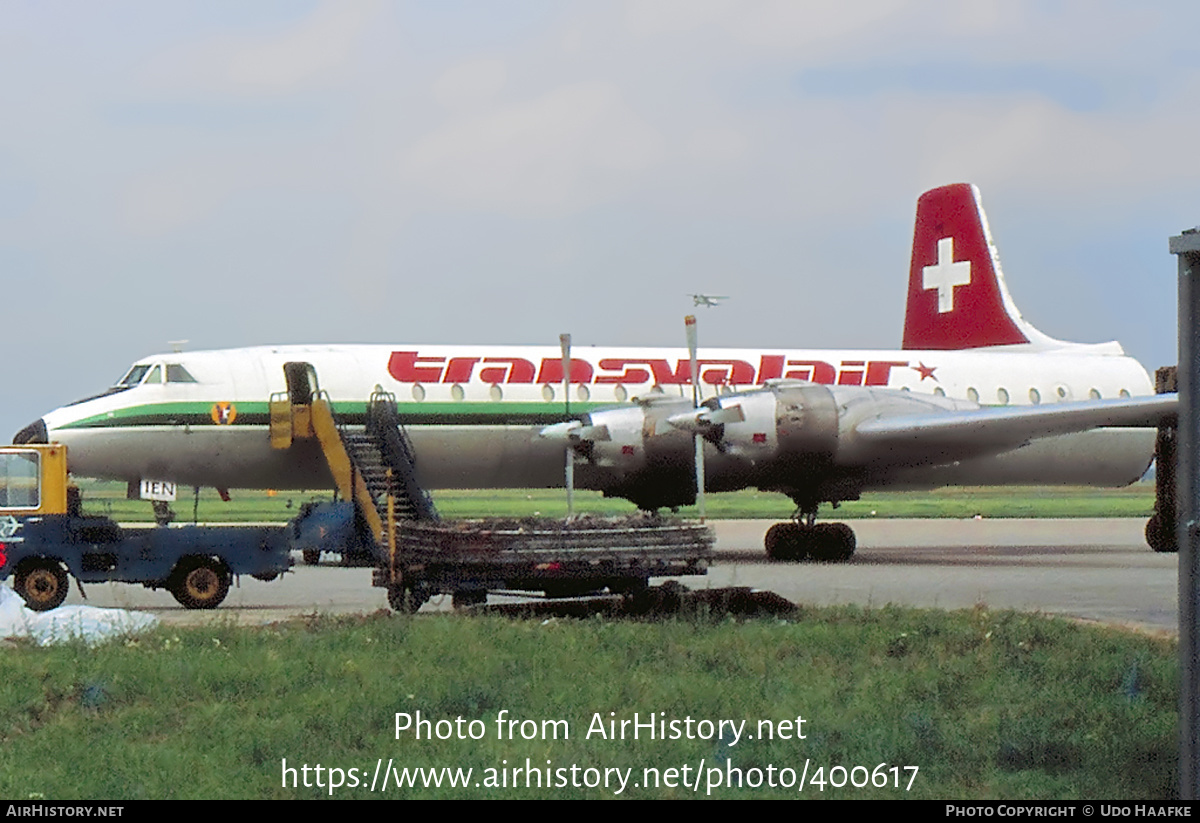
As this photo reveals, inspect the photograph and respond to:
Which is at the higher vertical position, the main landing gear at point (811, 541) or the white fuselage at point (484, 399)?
the white fuselage at point (484, 399)

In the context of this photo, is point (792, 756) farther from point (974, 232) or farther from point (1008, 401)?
point (974, 232)

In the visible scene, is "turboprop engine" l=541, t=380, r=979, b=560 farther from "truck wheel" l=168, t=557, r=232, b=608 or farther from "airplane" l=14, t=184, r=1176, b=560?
"truck wheel" l=168, t=557, r=232, b=608

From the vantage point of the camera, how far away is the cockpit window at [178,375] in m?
25.8

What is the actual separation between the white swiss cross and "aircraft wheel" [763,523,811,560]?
16678 millimetres

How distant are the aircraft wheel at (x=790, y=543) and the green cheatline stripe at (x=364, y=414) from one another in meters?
4.11

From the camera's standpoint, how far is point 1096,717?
10.5 metres

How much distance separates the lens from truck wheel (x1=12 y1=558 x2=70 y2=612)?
18.1 m

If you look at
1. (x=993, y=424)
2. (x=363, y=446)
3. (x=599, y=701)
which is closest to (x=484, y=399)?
(x=363, y=446)

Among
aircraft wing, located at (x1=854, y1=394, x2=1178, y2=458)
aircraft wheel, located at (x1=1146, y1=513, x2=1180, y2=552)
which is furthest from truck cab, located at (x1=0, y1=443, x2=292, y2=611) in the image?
aircraft wheel, located at (x1=1146, y1=513, x2=1180, y2=552)

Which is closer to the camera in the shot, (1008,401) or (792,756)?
(792,756)

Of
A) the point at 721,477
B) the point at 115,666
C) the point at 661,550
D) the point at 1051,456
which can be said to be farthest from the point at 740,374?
the point at 115,666

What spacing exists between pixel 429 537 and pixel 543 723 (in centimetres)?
593

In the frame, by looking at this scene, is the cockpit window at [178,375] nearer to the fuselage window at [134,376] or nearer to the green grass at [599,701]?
the fuselage window at [134,376]

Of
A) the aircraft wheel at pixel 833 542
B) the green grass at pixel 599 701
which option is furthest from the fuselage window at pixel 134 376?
the aircraft wheel at pixel 833 542
